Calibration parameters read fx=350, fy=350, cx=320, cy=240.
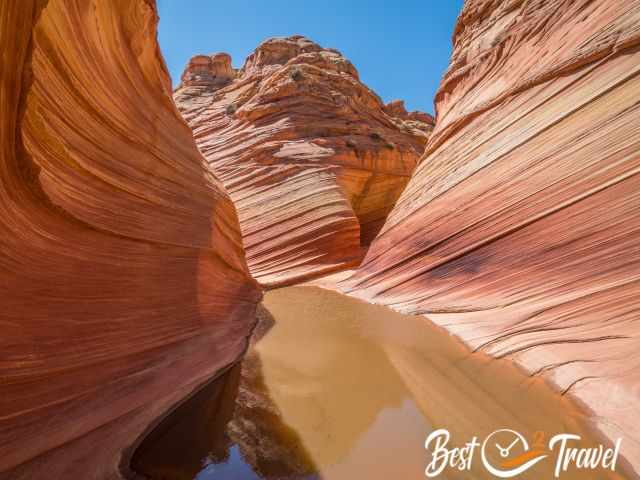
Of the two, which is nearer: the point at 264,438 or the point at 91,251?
the point at 264,438

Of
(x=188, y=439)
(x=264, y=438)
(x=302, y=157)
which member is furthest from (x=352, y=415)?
(x=302, y=157)

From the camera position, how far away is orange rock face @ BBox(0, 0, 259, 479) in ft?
5.44

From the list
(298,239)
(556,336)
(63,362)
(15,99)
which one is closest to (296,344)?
(63,362)

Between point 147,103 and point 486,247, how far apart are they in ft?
14.1

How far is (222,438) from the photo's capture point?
2074mm

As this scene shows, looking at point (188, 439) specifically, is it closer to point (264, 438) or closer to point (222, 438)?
point (222, 438)

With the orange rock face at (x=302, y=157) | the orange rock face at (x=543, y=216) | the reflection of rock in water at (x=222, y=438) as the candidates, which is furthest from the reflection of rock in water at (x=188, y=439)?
the orange rock face at (x=302, y=157)

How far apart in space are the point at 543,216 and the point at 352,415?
3194 millimetres

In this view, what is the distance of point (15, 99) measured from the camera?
155 centimetres

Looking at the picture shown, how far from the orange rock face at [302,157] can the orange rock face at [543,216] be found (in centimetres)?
195

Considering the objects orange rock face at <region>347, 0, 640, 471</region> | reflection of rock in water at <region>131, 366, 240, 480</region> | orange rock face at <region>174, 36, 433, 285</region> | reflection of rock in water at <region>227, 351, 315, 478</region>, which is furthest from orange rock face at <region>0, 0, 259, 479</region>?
orange rock face at <region>174, 36, 433, 285</region>

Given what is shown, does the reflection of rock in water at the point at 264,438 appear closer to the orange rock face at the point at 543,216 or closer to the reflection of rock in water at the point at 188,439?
the reflection of rock in water at the point at 188,439

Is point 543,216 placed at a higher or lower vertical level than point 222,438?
higher

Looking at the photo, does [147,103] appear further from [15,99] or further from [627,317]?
[627,317]
